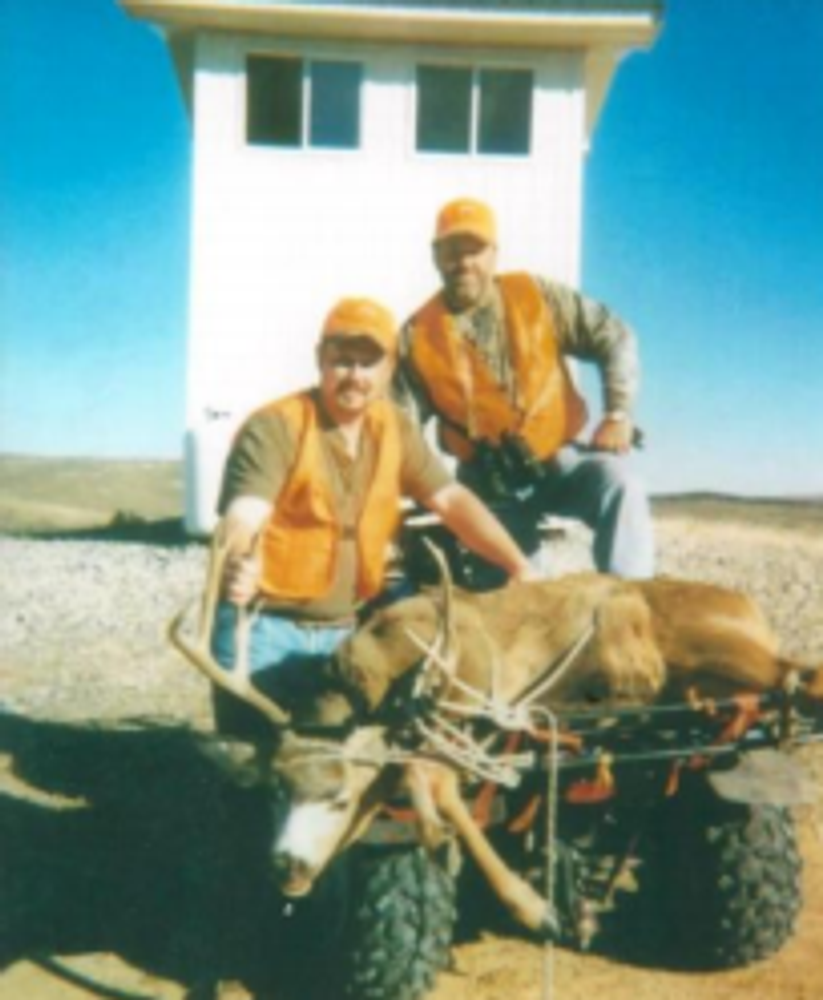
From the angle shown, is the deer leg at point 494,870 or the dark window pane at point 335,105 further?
the dark window pane at point 335,105

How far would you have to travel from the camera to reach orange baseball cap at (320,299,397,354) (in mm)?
4160

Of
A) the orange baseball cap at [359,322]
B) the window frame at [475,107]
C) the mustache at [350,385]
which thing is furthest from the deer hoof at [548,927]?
the window frame at [475,107]

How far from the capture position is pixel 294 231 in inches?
522

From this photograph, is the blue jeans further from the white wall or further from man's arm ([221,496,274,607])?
the white wall

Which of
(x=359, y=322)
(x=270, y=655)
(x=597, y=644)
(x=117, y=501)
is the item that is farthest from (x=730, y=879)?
(x=117, y=501)

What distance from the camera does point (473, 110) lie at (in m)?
13.3

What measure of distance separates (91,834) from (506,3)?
381 inches

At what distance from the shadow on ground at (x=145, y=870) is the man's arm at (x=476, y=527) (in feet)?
3.63

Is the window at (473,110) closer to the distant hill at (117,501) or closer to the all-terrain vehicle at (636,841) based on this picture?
the distant hill at (117,501)

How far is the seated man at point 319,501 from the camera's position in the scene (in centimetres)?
409

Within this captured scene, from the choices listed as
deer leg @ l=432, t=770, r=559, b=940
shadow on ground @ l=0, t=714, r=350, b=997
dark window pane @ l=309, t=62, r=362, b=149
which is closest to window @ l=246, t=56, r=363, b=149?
dark window pane @ l=309, t=62, r=362, b=149

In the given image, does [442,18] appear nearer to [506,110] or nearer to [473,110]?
[473,110]

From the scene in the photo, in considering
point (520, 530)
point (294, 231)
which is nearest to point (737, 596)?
point (520, 530)

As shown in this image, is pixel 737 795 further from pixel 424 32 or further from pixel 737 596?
pixel 424 32
